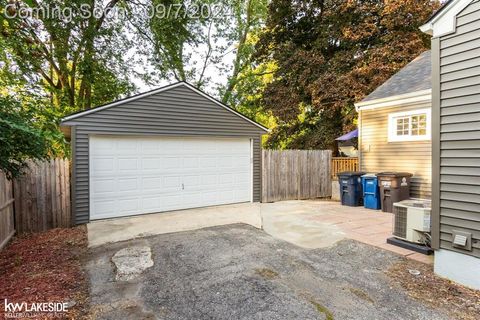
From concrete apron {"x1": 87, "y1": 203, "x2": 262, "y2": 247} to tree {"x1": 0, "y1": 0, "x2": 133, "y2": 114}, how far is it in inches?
286

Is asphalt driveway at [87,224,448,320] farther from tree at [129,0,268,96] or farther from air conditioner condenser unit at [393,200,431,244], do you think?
tree at [129,0,268,96]

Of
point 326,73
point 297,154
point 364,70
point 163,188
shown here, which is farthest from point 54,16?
point 364,70

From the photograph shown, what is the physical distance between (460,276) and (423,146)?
5233 millimetres

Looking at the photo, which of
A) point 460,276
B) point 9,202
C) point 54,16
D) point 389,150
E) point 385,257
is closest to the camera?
point 460,276

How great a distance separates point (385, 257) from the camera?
168 inches

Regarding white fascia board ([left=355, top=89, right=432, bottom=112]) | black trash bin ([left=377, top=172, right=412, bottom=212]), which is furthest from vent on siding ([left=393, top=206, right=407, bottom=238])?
white fascia board ([left=355, top=89, right=432, bottom=112])

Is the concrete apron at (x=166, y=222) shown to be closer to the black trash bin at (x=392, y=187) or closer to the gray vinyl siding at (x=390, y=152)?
the black trash bin at (x=392, y=187)

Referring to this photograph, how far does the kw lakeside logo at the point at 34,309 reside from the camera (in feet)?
8.77

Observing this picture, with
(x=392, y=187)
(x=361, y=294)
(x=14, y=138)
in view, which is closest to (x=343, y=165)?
(x=392, y=187)

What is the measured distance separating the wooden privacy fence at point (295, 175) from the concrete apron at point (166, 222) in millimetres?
1511

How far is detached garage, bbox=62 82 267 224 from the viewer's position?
21.4 ft

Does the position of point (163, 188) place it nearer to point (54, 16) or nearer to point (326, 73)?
point (54, 16)

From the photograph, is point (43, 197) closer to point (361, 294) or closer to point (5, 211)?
point (5, 211)

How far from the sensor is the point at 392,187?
7.54 metres
